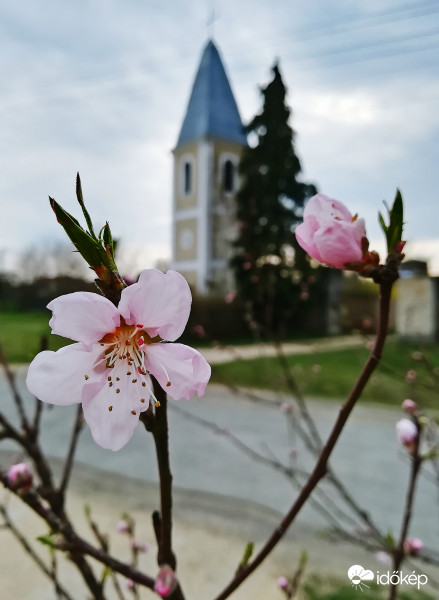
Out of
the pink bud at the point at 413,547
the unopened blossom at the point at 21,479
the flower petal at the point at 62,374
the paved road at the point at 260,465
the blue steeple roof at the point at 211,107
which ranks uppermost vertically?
the blue steeple roof at the point at 211,107

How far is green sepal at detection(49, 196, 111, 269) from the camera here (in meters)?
0.27

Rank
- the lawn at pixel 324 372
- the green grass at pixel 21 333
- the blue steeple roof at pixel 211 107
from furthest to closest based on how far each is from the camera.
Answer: the blue steeple roof at pixel 211 107
the green grass at pixel 21 333
the lawn at pixel 324 372

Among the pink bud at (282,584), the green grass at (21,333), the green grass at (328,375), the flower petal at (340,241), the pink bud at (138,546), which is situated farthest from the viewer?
the green grass at (21,333)

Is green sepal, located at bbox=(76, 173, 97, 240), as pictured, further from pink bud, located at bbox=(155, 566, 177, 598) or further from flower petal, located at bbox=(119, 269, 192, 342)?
pink bud, located at bbox=(155, 566, 177, 598)

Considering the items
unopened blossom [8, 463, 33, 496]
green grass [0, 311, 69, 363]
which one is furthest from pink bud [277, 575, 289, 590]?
green grass [0, 311, 69, 363]

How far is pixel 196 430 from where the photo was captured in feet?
12.5

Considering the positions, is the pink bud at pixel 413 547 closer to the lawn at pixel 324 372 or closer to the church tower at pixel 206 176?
the lawn at pixel 324 372

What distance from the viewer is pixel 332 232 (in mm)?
375

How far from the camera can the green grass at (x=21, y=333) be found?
7676 millimetres

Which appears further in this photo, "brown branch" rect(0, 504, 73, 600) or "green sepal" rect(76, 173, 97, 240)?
"brown branch" rect(0, 504, 73, 600)

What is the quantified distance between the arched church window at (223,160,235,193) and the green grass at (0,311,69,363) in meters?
6.45

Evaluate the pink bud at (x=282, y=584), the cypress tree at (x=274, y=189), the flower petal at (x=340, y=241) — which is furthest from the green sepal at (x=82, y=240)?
the cypress tree at (x=274, y=189)

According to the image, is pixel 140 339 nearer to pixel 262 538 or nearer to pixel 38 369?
pixel 38 369

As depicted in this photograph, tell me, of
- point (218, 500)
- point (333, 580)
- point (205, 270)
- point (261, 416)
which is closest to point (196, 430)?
point (261, 416)
